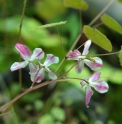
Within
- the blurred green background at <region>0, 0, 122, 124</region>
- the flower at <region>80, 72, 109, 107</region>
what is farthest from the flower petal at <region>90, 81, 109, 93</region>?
the blurred green background at <region>0, 0, 122, 124</region>

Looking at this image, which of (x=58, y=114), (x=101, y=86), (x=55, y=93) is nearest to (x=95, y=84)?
→ (x=101, y=86)

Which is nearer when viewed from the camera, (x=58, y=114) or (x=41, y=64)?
(x=41, y=64)

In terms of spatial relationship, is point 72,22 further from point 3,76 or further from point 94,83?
point 94,83

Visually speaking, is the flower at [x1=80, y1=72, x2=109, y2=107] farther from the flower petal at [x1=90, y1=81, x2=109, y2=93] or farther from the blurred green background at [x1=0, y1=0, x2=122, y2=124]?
the blurred green background at [x1=0, y1=0, x2=122, y2=124]

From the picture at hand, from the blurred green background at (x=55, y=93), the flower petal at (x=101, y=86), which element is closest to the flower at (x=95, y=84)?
the flower petal at (x=101, y=86)

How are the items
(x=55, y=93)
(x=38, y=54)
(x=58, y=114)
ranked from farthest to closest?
1. (x=55, y=93)
2. (x=58, y=114)
3. (x=38, y=54)

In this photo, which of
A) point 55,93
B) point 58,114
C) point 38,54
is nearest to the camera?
point 38,54

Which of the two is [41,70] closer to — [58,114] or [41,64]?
[41,64]

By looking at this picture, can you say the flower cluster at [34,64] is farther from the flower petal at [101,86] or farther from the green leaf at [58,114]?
the green leaf at [58,114]
